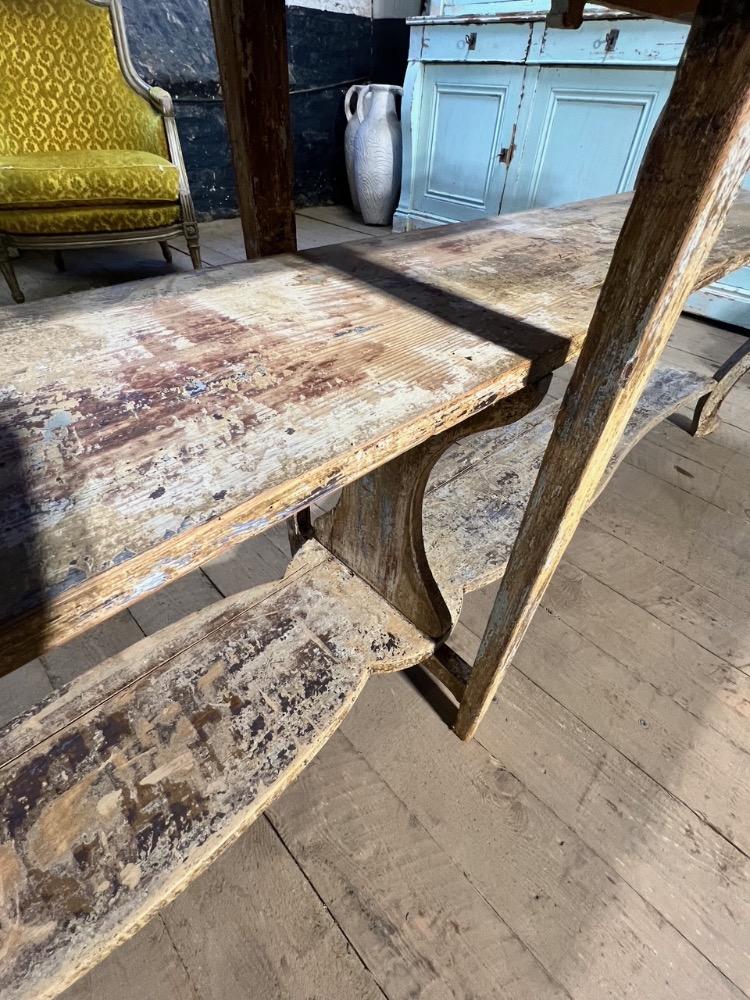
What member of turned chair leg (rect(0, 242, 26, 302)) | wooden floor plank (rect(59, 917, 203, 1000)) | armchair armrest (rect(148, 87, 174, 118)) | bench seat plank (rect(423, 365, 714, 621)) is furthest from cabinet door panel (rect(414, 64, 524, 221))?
wooden floor plank (rect(59, 917, 203, 1000))

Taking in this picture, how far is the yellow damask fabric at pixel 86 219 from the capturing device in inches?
86.7

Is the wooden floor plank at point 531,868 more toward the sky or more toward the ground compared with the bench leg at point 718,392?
more toward the ground

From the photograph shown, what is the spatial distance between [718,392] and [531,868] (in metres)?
Result: 1.58

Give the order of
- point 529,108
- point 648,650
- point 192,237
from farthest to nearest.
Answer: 1. point 529,108
2. point 192,237
3. point 648,650

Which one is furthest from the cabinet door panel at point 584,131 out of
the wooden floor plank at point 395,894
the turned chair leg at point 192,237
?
the wooden floor plank at point 395,894

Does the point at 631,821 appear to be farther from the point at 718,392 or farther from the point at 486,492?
the point at 718,392

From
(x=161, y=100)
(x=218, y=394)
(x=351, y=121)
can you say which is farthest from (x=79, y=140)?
(x=218, y=394)

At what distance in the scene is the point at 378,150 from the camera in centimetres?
347

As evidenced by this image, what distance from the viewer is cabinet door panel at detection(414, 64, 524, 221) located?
2896mm

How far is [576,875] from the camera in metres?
0.86

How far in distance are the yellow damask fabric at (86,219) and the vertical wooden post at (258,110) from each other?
6.30ft

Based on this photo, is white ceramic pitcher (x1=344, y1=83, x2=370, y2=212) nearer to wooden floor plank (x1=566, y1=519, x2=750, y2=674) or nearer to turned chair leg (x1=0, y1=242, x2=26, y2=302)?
turned chair leg (x1=0, y1=242, x2=26, y2=302)

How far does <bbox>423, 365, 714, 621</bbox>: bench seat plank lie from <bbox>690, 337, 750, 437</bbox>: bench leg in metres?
0.15

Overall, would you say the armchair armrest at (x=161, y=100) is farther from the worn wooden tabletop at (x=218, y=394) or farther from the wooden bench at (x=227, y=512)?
the worn wooden tabletop at (x=218, y=394)
